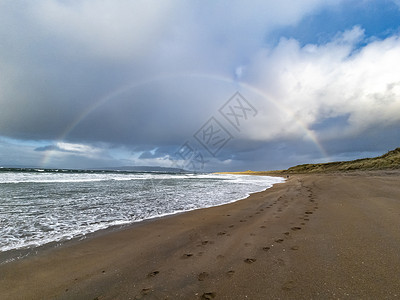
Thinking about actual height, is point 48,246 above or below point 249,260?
below

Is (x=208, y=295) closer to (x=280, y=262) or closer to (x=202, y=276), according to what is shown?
(x=202, y=276)

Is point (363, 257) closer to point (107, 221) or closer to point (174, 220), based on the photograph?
point (174, 220)

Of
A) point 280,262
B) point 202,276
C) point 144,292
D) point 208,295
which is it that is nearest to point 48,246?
point 144,292

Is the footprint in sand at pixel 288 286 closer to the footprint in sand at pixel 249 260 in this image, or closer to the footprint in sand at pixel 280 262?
the footprint in sand at pixel 280 262

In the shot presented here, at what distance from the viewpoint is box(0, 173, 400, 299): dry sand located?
273 centimetres

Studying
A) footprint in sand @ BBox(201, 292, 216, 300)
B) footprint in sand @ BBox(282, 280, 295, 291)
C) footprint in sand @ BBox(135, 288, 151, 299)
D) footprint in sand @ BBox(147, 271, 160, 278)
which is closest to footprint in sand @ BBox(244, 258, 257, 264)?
footprint in sand @ BBox(282, 280, 295, 291)

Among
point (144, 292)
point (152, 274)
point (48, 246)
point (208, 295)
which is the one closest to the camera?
point (208, 295)

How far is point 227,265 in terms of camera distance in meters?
3.53

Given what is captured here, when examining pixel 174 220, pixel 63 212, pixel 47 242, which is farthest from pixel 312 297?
pixel 63 212

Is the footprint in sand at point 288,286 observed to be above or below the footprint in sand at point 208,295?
above

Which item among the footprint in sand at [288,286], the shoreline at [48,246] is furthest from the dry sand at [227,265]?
the shoreline at [48,246]

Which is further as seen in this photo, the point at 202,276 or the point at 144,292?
the point at 202,276

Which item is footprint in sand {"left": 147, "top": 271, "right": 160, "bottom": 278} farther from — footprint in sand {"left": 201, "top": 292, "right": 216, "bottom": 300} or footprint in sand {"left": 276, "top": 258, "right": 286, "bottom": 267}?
footprint in sand {"left": 276, "top": 258, "right": 286, "bottom": 267}

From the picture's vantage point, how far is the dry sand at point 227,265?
2727 mm
